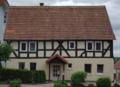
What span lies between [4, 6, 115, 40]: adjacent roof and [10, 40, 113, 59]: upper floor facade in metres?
0.58

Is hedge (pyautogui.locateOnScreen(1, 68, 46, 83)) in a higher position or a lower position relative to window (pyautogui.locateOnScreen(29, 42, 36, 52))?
lower

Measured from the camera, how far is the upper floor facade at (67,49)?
26.0 m

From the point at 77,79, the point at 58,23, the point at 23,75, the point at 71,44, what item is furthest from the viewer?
the point at 58,23

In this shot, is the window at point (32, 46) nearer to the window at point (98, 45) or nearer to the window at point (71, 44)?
the window at point (71, 44)

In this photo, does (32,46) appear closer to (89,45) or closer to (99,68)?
(89,45)

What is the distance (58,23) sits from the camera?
90.0ft

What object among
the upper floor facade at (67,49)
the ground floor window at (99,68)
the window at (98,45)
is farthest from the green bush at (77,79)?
the window at (98,45)

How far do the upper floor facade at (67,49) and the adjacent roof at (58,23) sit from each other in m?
0.58

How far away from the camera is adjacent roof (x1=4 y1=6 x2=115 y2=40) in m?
26.1

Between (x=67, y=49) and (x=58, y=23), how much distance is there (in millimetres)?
3524

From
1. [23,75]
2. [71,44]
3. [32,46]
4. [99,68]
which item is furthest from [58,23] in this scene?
[23,75]

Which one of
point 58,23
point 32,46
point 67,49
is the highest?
point 58,23

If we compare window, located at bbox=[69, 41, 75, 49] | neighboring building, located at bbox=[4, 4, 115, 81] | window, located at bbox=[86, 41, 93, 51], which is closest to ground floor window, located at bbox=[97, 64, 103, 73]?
neighboring building, located at bbox=[4, 4, 115, 81]

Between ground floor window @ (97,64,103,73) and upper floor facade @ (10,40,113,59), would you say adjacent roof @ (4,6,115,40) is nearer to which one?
upper floor facade @ (10,40,113,59)
